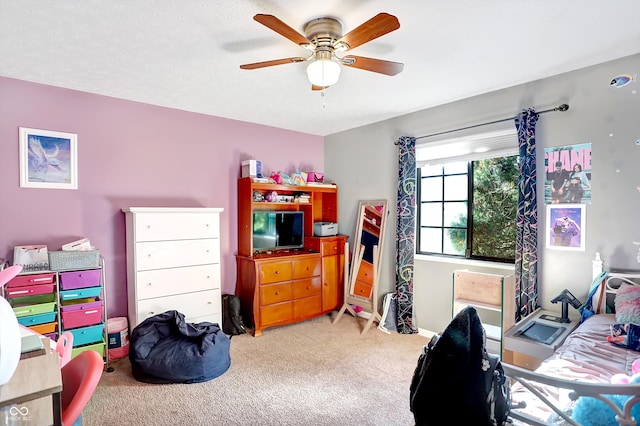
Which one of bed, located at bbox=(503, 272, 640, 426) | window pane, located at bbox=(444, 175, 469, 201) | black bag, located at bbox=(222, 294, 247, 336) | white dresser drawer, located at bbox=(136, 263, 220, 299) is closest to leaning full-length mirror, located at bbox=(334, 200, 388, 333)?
window pane, located at bbox=(444, 175, 469, 201)

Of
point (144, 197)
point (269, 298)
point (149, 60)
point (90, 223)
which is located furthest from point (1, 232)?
point (269, 298)

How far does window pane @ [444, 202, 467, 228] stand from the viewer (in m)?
3.49

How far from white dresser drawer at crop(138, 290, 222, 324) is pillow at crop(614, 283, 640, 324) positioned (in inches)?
124

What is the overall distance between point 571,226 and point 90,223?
4.05 m

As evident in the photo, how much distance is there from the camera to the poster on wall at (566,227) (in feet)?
8.21

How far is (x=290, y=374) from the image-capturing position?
2.70 meters

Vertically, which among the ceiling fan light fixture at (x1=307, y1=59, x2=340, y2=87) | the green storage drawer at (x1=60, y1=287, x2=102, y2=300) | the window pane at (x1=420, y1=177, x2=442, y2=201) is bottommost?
the green storage drawer at (x1=60, y1=287, x2=102, y2=300)

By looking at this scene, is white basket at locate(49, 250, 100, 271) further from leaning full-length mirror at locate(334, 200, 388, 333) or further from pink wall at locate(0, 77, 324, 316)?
leaning full-length mirror at locate(334, 200, 388, 333)

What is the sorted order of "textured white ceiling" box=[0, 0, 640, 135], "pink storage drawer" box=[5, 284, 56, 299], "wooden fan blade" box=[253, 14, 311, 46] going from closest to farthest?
"wooden fan blade" box=[253, 14, 311, 46], "textured white ceiling" box=[0, 0, 640, 135], "pink storage drawer" box=[5, 284, 56, 299]

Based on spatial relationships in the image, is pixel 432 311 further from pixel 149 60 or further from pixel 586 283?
pixel 149 60

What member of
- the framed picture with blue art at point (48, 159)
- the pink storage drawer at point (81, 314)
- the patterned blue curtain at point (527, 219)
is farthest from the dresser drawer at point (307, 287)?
the framed picture with blue art at point (48, 159)

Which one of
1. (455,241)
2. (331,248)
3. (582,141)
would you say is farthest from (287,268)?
(582,141)

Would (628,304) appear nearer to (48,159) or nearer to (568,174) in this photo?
(568,174)

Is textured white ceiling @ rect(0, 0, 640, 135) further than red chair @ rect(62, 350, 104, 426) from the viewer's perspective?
Yes
